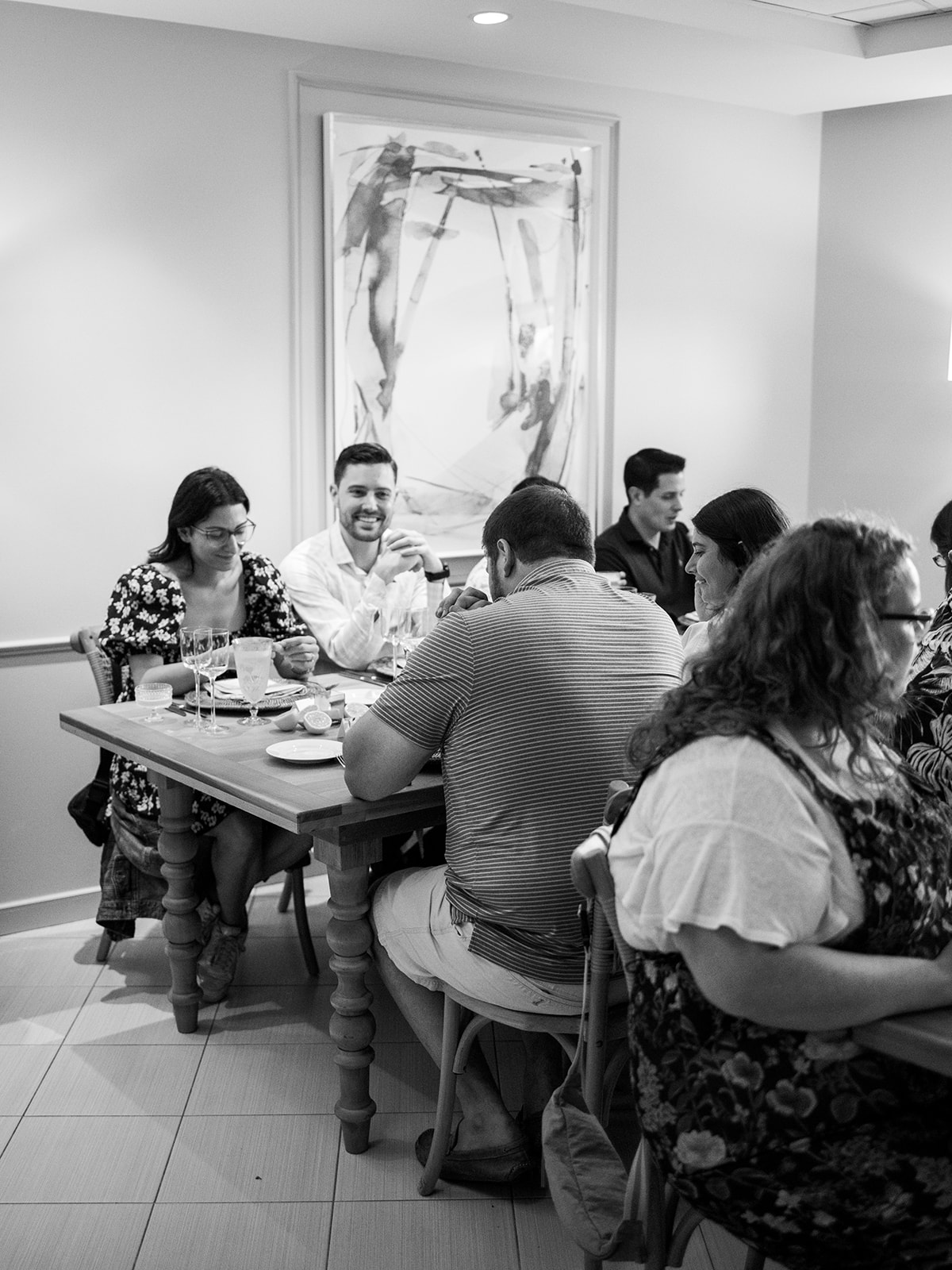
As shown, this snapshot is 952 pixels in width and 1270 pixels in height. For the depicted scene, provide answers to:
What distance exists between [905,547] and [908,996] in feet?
1.68

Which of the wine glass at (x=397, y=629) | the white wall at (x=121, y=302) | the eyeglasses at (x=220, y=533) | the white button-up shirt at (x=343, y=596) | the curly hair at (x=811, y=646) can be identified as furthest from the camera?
the white button-up shirt at (x=343, y=596)

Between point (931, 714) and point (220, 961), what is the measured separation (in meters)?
1.87

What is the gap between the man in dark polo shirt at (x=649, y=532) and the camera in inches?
166

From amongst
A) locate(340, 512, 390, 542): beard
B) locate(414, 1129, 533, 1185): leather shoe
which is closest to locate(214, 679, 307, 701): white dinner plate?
locate(340, 512, 390, 542): beard

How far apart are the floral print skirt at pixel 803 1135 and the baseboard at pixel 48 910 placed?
2600mm

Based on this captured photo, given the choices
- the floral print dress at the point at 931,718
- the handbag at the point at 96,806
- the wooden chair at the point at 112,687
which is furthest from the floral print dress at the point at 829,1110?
the handbag at the point at 96,806

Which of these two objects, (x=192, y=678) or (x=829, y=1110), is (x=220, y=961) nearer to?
(x=192, y=678)

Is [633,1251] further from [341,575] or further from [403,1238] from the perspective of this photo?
[341,575]

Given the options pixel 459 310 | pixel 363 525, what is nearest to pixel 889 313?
pixel 459 310

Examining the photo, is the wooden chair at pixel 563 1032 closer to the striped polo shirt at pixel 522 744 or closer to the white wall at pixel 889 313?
the striped polo shirt at pixel 522 744

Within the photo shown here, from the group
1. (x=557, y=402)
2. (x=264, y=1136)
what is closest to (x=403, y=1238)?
(x=264, y=1136)

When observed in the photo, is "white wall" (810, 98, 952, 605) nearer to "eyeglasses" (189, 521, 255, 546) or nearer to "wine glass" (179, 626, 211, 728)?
"eyeglasses" (189, 521, 255, 546)

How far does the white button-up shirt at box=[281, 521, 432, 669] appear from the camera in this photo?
3.47m

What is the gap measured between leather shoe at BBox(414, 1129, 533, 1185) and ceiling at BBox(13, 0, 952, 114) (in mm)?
2842
